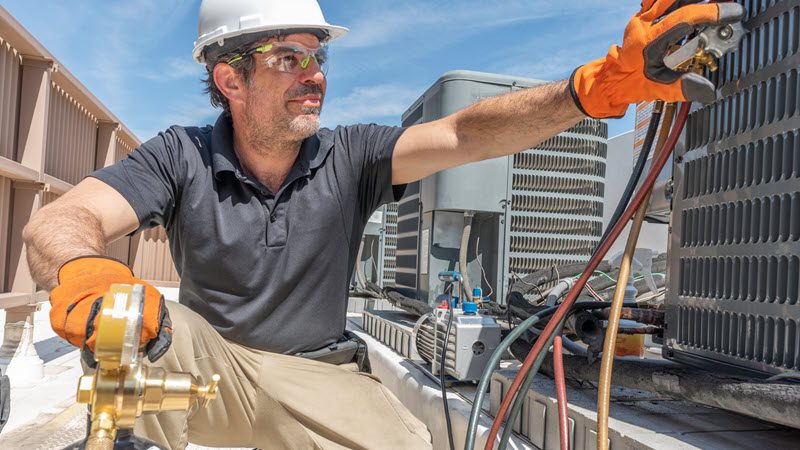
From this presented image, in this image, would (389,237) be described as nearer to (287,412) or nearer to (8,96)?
(8,96)

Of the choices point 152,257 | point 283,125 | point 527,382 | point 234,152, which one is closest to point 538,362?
point 527,382

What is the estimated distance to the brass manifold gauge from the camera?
0.61 meters

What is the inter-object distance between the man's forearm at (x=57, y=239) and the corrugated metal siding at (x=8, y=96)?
9.76 ft

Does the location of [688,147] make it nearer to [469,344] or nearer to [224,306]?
[469,344]

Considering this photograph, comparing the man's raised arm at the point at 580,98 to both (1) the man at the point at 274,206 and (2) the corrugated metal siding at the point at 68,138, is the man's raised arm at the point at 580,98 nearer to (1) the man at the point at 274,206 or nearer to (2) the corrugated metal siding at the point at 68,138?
(1) the man at the point at 274,206

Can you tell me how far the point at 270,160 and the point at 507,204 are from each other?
45.2 inches

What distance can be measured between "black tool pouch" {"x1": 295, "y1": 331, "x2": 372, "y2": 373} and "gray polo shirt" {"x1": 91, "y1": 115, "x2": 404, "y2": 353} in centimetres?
3

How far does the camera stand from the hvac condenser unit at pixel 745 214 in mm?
1082

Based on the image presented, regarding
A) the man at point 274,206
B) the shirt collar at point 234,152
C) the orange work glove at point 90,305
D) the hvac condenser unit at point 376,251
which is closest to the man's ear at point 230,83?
the man at point 274,206

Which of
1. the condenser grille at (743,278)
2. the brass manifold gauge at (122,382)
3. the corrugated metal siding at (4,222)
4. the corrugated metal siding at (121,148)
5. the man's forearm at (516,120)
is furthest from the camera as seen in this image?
the corrugated metal siding at (121,148)

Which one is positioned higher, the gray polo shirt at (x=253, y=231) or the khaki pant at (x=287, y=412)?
the gray polo shirt at (x=253, y=231)

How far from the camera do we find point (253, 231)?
1.84 m

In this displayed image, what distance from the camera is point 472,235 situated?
9.16 feet

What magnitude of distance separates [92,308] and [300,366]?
3.26 feet
